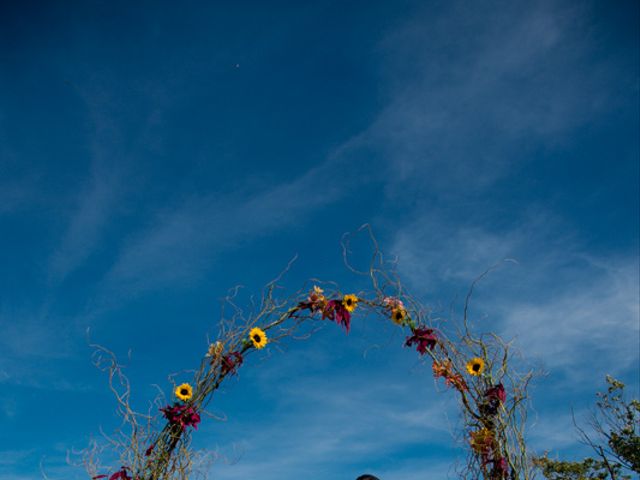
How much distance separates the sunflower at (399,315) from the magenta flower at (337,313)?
0.41 meters

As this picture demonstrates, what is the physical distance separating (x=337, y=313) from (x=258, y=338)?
705 mm

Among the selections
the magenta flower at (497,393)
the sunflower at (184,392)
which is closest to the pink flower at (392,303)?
the magenta flower at (497,393)

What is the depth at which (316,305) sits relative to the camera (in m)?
4.15

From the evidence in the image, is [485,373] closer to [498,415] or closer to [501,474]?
[498,415]

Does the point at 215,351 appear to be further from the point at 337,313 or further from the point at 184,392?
the point at 337,313

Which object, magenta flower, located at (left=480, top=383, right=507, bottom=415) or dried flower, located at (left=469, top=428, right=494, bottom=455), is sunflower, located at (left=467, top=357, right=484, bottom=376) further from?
dried flower, located at (left=469, top=428, right=494, bottom=455)

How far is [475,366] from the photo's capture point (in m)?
3.88

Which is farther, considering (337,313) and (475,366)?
(337,313)

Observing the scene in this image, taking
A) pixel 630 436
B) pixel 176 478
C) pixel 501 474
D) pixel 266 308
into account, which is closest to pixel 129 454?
pixel 176 478

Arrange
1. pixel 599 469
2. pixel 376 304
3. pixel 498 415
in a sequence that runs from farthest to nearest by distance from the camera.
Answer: pixel 599 469
pixel 376 304
pixel 498 415

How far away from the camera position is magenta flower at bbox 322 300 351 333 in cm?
415

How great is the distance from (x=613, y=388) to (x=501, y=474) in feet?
42.4

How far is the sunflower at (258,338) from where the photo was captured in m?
3.94

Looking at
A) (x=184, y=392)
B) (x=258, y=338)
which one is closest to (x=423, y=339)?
(x=258, y=338)
